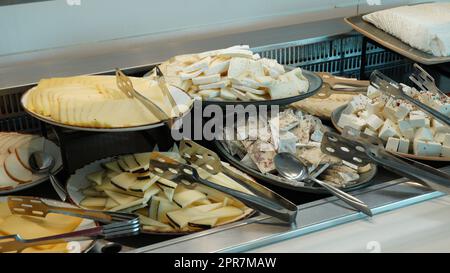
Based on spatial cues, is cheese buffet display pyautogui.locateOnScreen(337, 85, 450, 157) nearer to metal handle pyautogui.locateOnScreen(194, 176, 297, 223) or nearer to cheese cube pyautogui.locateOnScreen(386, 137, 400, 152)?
cheese cube pyautogui.locateOnScreen(386, 137, 400, 152)

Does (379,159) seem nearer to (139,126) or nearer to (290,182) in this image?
(290,182)

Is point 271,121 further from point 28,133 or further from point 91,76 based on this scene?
point 28,133

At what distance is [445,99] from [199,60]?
568mm

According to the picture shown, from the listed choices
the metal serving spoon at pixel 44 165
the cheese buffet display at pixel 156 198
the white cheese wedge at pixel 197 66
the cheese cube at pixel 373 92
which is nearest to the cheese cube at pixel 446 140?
the cheese cube at pixel 373 92

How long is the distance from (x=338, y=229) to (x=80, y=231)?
0.43m

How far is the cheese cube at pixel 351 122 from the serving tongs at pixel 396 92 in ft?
0.37

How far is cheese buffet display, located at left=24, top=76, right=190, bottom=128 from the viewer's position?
105cm

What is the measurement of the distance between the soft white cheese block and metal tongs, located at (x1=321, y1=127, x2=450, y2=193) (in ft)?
1.64

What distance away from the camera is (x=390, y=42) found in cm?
157

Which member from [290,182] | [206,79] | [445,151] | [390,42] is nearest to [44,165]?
[206,79]

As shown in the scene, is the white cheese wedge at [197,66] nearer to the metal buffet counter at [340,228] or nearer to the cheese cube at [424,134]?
the metal buffet counter at [340,228]

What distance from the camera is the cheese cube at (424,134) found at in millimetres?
1175
